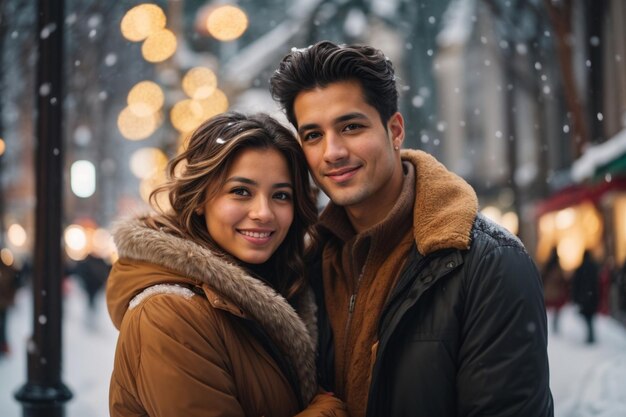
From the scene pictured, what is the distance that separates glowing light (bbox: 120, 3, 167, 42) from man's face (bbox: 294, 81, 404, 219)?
8663 mm

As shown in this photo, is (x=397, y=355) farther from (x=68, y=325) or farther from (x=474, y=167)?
(x=474, y=167)

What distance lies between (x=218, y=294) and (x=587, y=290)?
959 cm

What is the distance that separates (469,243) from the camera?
8.78 ft

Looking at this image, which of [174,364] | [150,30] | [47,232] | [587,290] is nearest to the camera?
[174,364]

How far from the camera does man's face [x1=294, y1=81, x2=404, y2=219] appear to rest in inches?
120

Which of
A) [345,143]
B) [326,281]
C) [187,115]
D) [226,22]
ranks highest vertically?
[226,22]

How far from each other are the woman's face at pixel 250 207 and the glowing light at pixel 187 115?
1083 cm

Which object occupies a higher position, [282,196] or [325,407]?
[282,196]

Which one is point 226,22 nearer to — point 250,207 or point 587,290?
point 587,290

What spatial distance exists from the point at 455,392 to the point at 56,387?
363 centimetres

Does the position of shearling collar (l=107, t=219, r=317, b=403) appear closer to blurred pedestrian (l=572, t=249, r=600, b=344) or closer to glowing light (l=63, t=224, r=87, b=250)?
blurred pedestrian (l=572, t=249, r=600, b=344)

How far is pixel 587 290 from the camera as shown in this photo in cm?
1073

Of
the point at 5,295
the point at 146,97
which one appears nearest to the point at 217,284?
the point at 5,295

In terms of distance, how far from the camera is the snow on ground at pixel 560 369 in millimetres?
7605
